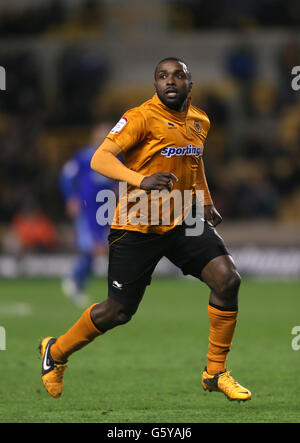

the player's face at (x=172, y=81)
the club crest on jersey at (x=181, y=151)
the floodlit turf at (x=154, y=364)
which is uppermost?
the player's face at (x=172, y=81)

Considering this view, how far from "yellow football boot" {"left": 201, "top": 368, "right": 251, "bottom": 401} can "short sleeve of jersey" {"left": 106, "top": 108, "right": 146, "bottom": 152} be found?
1.58 meters

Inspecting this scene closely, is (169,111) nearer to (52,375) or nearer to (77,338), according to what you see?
(77,338)

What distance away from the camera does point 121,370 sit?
25.4 feet

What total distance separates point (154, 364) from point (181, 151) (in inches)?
101

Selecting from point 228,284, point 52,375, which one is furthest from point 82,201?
point 228,284

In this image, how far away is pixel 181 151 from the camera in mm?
6070

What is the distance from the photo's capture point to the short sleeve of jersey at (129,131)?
588 centimetres

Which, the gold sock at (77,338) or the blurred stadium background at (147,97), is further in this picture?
the blurred stadium background at (147,97)

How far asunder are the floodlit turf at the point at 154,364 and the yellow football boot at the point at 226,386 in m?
0.10

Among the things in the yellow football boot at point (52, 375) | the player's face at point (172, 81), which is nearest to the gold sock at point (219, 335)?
the yellow football boot at point (52, 375)

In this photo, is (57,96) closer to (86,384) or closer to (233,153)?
(233,153)

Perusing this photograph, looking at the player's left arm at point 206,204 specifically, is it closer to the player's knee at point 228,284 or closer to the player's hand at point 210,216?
the player's hand at point 210,216
